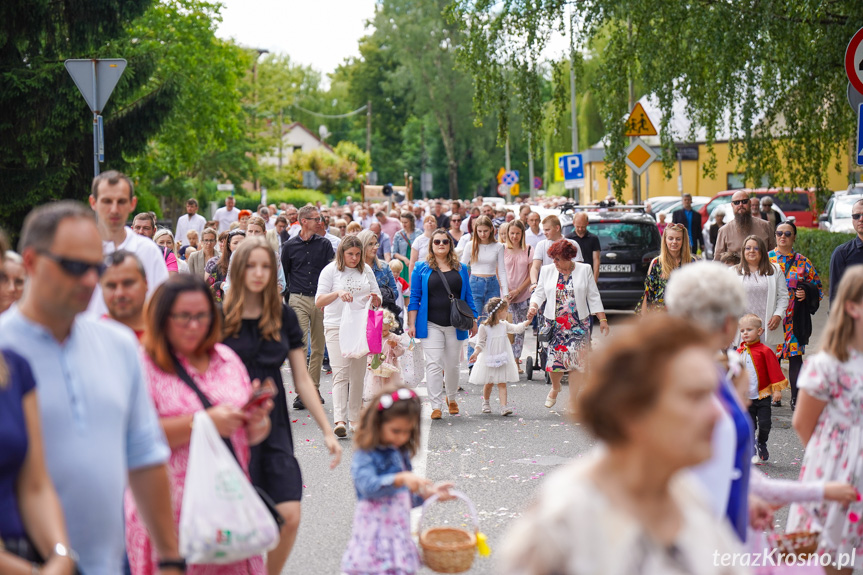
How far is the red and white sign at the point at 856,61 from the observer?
8.79 meters

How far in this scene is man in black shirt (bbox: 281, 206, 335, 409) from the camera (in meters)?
12.0

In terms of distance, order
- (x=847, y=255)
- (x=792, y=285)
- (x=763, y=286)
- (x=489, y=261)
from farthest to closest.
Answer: (x=489, y=261)
(x=792, y=285)
(x=763, y=286)
(x=847, y=255)

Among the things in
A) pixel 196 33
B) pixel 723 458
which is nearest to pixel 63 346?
pixel 723 458

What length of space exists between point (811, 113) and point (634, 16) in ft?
9.06

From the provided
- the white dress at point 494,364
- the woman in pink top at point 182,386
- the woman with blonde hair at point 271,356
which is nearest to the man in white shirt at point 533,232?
the white dress at point 494,364

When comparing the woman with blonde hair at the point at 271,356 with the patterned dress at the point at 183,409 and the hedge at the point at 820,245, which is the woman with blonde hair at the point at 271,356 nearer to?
the patterned dress at the point at 183,409

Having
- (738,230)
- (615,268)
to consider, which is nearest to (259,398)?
(738,230)

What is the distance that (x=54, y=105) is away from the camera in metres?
20.8

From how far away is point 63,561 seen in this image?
292cm

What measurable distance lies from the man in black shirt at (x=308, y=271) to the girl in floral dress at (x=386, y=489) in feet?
23.3

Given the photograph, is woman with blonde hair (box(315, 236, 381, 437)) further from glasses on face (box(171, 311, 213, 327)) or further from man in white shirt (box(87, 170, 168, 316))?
glasses on face (box(171, 311, 213, 327))

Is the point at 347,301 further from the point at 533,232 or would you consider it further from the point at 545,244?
the point at 533,232

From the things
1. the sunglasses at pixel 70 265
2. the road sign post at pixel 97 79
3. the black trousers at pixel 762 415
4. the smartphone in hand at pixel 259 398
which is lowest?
the black trousers at pixel 762 415

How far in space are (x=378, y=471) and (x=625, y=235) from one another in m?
14.2
